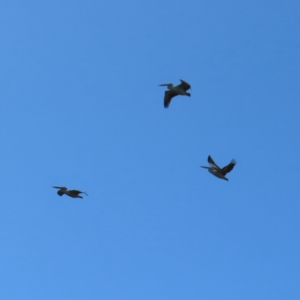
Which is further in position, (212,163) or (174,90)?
(174,90)

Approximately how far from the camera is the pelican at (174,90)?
37.6m

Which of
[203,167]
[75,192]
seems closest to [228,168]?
[203,167]

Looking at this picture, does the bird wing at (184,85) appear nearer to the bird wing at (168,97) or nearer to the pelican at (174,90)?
the pelican at (174,90)

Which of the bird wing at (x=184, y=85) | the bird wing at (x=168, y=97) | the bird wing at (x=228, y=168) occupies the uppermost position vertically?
the bird wing at (x=168, y=97)

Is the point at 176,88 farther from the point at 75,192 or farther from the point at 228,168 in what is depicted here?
the point at 75,192

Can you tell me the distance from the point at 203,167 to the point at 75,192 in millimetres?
10076

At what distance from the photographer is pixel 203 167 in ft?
123

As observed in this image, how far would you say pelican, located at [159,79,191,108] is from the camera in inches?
1480

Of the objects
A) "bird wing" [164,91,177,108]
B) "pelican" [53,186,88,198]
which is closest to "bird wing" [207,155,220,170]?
"bird wing" [164,91,177,108]

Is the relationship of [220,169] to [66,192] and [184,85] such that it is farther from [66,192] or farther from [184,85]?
[66,192]

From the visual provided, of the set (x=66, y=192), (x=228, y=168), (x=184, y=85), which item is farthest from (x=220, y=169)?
(x=66, y=192)

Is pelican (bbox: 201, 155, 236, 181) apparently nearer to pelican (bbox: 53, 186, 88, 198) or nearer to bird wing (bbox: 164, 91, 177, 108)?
bird wing (bbox: 164, 91, 177, 108)

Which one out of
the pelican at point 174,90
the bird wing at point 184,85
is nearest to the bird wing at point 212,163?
the pelican at point 174,90

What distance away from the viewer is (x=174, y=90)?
39.2 meters
